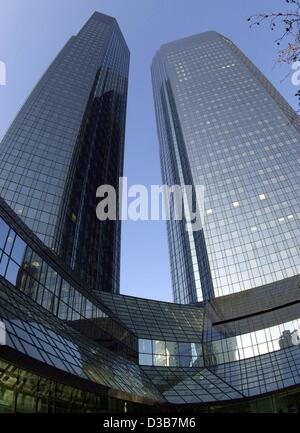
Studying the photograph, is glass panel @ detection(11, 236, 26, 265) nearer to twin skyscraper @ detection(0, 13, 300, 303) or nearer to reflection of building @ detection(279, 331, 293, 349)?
reflection of building @ detection(279, 331, 293, 349)

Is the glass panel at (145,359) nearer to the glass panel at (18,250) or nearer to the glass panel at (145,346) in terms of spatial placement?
the glass panel at (145,346)

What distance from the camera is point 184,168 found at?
130250 millimetres

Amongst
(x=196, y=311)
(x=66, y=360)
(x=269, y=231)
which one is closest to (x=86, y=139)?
(x=269, y=231)

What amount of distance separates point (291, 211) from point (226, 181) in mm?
19857

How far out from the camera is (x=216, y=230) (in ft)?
352

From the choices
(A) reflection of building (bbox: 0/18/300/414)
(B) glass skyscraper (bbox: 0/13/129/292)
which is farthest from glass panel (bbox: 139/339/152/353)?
(B) glass skyscraper (bbox: 0/13/129/292)

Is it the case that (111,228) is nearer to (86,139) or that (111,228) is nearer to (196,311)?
(86,139)

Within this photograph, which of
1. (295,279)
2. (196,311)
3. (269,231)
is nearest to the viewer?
(196,311)

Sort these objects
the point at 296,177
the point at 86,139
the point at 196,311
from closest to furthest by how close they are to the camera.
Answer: the point at 196,311 → the point at 296,177 → the point at 86,139

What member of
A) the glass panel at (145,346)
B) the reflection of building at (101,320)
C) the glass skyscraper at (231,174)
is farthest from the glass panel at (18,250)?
the glass skyscraper at (231,174)

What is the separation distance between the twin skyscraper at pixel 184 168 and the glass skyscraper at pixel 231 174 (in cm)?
33

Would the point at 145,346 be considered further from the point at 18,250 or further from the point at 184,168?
the point at 184,168

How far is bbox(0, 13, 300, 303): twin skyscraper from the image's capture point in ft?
320
